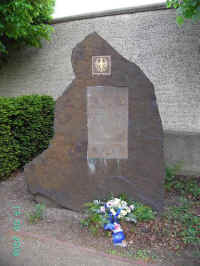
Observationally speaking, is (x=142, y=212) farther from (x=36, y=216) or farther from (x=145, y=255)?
(x=36, y=216)

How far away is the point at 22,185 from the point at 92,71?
2583 millimetres

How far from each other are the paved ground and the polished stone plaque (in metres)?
1.30

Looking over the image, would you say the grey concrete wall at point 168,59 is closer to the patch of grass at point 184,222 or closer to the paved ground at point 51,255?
the patch of grass at point 184,222

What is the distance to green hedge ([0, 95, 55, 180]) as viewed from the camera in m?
4.97

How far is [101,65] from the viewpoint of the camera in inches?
144

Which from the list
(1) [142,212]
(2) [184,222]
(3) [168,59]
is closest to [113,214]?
(1) [142,212]

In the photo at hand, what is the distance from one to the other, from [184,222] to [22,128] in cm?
363

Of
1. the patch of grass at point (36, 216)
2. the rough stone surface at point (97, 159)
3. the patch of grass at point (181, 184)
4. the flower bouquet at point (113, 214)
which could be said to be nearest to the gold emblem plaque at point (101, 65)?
the rough stone surface at point (97, 159)

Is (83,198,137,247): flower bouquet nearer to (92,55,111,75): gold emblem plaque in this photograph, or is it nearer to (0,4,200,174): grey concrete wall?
(92,55,111,75): gold emblem plaque

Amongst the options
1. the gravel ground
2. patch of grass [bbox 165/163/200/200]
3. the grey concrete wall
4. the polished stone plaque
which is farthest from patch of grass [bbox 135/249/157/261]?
the grey concrete wall

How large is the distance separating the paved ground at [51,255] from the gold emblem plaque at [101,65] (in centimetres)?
228

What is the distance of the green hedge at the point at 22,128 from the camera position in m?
4.97

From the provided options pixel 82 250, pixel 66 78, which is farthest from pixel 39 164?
pixel 66 78

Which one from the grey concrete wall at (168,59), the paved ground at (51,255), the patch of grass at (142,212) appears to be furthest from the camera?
the grey concrete wall at (168,59)
